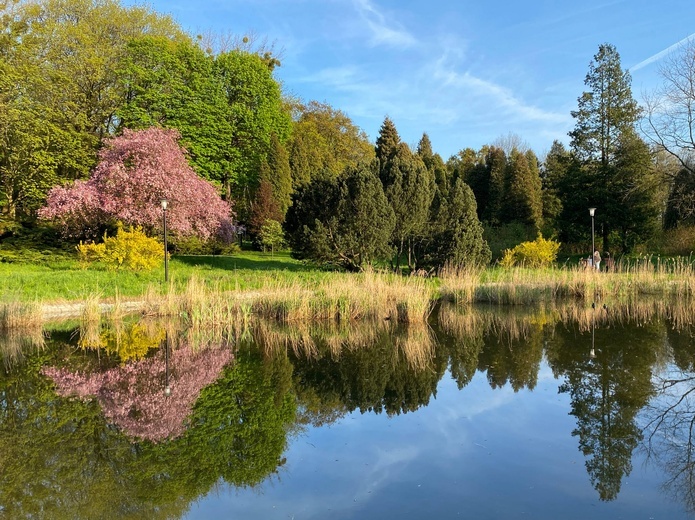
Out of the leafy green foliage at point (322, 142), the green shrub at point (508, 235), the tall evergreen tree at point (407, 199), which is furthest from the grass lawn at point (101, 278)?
the leafy green foliage at point (322, 142)

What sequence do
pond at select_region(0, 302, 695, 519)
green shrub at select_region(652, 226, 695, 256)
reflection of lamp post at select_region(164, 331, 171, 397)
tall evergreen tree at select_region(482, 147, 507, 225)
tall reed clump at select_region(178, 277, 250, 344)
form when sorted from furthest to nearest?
tall evergreen tree at select_region(482, 147, 507, 225) → green shrub at select_region(652, 226, 695, 256) → tall reed clump at select_region(178, 277, 250, 344) → reflection of lamp post at select_region(164, 331, 171, 397) → pond at select_region(0, 302, 695, 519)

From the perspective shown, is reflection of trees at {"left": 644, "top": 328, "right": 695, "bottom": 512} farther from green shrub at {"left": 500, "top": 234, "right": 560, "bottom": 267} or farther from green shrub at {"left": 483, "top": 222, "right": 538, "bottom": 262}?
green shrub at {"left": 483, "top": 222, "right": 538, "bottom": 262}

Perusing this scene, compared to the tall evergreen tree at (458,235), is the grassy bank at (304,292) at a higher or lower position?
lower

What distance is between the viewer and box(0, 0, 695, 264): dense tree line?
16.9m

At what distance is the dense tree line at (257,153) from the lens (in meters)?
16.9

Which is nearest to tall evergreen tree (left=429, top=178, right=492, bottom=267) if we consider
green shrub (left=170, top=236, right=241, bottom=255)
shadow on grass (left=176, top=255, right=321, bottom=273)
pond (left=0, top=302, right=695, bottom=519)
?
shadow on grass (left=176, top=255, right=321, bottom=273)

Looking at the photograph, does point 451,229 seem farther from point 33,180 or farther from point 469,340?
point 33,180

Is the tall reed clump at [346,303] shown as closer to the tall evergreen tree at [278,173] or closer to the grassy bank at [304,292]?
the grassy bank at [304,292]

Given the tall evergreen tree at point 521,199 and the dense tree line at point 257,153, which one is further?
the tall evergreen tree at point 521,199

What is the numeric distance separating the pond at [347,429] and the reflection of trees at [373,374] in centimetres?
3

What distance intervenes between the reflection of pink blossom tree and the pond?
0.09ft

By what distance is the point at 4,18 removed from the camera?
21.2m

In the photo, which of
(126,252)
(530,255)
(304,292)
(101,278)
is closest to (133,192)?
(126,252)

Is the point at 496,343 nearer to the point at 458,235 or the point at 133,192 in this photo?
the point at 458,235
